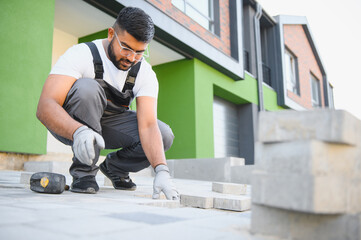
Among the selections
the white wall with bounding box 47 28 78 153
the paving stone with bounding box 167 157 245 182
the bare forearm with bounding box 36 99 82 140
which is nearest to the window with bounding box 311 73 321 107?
the paving stone with bounding box 167 157 245 182

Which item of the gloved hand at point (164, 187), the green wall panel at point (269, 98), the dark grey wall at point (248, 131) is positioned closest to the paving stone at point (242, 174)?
the gloved hand at point (164, 187)

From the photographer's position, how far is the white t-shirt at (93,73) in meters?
2.24

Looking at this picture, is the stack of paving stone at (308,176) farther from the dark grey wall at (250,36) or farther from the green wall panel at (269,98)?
the green wall panel at (269,98)

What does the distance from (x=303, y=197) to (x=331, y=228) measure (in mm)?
189

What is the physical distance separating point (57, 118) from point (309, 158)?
5.10 feet

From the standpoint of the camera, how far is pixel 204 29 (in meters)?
8.12

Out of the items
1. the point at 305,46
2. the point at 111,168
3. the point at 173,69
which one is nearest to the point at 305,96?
the point at 305,46

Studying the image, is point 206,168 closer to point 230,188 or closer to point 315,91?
point 230,188

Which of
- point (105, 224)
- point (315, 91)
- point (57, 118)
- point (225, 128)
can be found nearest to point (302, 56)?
point (315, 91)

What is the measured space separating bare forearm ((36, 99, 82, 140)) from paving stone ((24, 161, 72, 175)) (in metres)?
2.55

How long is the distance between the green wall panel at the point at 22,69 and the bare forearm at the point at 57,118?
9.02 feet

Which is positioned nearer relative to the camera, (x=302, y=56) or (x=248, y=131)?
(x=248, y=131)

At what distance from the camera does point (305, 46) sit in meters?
14.8

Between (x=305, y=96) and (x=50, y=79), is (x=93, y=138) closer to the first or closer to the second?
(x=50, y=79)
